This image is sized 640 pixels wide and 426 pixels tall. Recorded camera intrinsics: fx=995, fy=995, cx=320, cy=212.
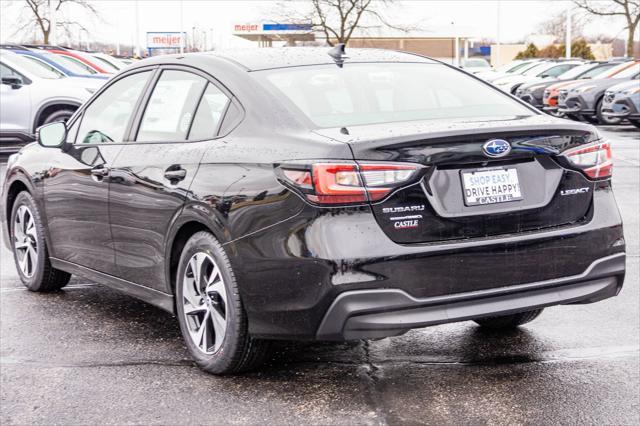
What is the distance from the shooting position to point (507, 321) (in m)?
5.55

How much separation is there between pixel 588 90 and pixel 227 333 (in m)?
21.1

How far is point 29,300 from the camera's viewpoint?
6.59 metres

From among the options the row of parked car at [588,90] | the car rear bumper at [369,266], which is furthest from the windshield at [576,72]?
the car rear bumper at [369,266]

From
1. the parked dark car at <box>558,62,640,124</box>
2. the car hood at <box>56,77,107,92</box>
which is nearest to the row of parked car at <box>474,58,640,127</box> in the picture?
the parked dark car at <box>558,62,640,124</box>

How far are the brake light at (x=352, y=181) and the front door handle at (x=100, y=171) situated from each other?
1851 millimetres

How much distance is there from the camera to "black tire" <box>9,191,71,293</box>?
6578 mm

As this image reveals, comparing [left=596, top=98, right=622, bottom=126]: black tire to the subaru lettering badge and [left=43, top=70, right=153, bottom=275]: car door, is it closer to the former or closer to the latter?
[left=43, top=70, right=153, bottom=275]: car door

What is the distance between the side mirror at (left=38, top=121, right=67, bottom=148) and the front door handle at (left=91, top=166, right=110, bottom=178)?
586 millimetres

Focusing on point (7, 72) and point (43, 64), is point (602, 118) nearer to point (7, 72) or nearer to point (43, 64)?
point (43, 64)

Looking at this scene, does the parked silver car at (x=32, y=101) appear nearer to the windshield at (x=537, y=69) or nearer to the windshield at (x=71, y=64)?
the windshield at (x=71, y=64)

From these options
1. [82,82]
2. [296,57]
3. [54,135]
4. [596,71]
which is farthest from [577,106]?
[296,57]

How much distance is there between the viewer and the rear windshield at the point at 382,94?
4695 millimetres

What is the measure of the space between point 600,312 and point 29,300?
366cm

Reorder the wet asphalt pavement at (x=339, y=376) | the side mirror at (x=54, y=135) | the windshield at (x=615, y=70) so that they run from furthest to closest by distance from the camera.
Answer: the windshield at (x=615, y=70)
the side mirror at (x=54, y=135)
the wet asphalt pavement at (x=339, y=376)
